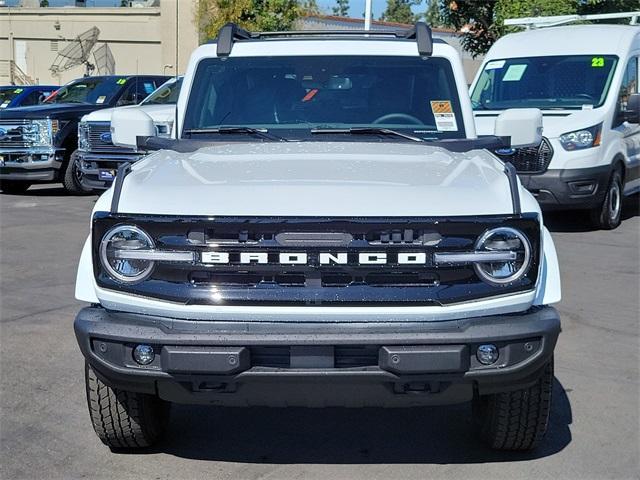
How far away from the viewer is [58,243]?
34.6 feet

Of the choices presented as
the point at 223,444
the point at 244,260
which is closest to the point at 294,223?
the point at 244,260

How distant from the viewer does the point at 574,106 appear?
37.3 feet

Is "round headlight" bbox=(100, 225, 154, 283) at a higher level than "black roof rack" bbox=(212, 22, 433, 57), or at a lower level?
lower

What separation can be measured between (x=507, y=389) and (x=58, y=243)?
7568 mm

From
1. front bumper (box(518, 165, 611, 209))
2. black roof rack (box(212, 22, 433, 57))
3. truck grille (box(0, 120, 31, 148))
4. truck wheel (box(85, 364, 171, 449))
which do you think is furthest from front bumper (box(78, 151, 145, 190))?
truck wheel (box(85, 364, 171, 449))

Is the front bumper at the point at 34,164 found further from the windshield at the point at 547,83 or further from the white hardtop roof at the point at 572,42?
the white hardtop roof at the point at 572,42

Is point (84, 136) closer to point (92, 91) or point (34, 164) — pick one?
point (34, 164)

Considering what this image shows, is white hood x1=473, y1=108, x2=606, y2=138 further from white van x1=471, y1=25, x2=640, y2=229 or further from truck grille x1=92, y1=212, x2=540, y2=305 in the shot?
truck grille x1=92, y1=212, x2=540, y2=305

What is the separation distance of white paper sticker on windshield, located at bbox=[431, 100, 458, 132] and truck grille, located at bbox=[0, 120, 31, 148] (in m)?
10.8

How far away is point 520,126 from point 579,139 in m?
6.13

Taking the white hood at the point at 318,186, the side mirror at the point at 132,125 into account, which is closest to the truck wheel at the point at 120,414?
the white hood at the point at 318,186

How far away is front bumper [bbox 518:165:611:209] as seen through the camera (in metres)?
10.8

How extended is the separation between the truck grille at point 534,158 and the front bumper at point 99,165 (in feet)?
17.1

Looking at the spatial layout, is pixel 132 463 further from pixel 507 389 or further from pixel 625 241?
pixel 625 241
